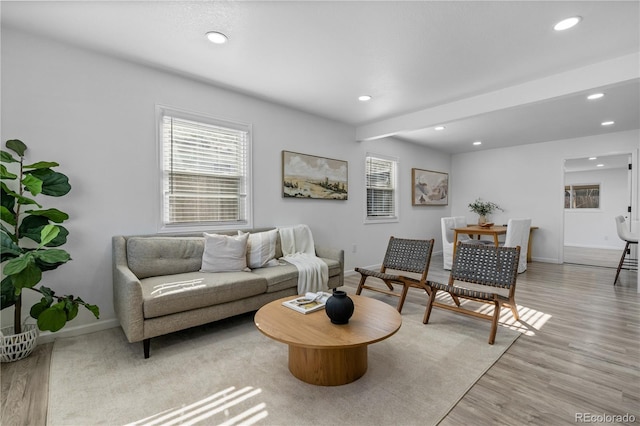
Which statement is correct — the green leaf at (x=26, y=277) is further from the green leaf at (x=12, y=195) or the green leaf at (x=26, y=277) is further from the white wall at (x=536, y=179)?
the white wall at (x=536, y=179)

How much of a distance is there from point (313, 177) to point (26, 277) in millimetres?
3269

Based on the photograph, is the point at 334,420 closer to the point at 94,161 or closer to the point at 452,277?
the point at 452,277

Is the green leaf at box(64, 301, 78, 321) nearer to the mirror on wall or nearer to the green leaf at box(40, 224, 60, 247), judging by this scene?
the green leaf at box(40, 224, 60, 247)

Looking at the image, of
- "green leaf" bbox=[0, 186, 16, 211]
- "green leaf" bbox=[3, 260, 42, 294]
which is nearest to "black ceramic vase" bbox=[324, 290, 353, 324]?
"green leaf" bbox=[3, 260, 42, 294]

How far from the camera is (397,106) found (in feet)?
13.7

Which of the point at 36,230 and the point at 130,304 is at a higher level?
the point at 36,230

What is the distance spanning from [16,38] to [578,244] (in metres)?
11.8

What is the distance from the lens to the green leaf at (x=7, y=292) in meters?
2.09

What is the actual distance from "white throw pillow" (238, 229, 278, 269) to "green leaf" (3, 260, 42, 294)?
5.61ft

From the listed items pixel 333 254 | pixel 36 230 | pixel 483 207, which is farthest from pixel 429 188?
pixel 36 230

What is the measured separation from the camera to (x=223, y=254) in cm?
306

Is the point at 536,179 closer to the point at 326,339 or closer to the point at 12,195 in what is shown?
the point at 326,339

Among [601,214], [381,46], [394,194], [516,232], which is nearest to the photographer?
[381,46]

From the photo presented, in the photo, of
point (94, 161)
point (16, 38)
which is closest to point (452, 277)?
point (94, 161)
